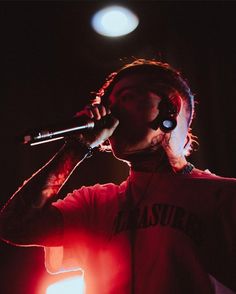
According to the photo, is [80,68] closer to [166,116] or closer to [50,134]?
[166,116]

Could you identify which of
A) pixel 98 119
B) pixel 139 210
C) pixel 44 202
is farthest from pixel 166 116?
pixel 44 202

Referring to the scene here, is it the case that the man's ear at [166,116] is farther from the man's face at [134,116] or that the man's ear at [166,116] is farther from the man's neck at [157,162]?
the man's neck at [157,162]

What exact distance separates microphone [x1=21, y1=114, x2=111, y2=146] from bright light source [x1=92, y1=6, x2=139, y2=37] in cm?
159

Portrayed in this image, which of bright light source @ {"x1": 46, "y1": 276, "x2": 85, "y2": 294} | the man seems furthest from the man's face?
bright light source @ {"x1": 46, "y1": 276, "x2": 85, "y2": 294}

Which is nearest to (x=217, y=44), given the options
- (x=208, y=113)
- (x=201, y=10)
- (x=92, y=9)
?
(x=201, y=10)

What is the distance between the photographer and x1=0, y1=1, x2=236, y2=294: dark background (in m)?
3.00

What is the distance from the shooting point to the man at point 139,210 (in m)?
1.50

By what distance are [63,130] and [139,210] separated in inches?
17.8

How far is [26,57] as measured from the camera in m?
3.34

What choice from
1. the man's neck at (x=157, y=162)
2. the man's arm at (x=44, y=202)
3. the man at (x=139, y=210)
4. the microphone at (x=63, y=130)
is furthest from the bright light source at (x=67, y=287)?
the microphone at (x=63, y=130)

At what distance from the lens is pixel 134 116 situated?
1.74 meters

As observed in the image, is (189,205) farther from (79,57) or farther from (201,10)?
(79,57)

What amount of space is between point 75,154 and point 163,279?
0.63m

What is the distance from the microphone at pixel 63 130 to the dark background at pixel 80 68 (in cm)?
146
